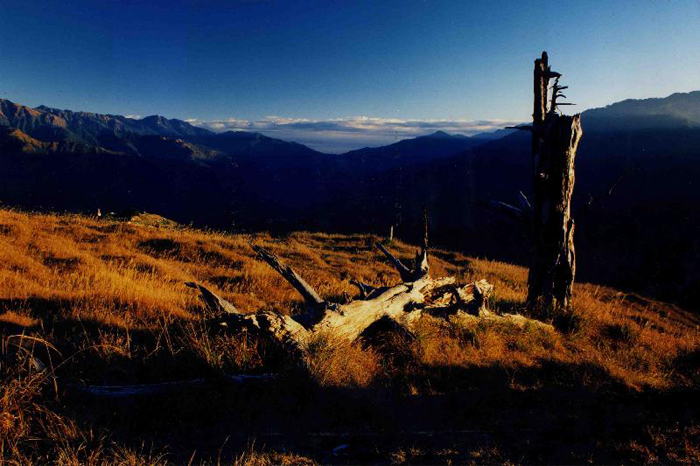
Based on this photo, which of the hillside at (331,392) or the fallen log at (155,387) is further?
the fallen log at (155,387)

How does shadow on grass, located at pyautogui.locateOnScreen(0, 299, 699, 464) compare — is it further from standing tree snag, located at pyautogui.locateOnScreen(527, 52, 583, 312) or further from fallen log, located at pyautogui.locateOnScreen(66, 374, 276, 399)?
standing tree snag, located at pyautogui.locateOnScreen(527, 52, 583, 312)

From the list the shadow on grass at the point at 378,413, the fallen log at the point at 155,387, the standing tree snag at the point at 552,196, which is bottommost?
the shadow on grass at the point at 378,413

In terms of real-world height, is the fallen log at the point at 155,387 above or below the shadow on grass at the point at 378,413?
above

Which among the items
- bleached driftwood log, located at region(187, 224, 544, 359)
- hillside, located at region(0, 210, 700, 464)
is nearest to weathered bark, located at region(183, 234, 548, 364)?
bleached driftwood log, located at region(187, 224, 544, 359)

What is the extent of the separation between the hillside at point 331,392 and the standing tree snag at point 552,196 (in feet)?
2.46

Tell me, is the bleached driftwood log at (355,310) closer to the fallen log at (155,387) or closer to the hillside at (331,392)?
the hillside at (331,392)

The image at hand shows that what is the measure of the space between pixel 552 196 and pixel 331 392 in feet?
20.7

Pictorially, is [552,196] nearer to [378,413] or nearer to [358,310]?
[358,310]

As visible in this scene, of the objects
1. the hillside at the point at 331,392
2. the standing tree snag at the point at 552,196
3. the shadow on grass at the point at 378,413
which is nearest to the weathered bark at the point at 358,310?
the hillside at the point at 331,392

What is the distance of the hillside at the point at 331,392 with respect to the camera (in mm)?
3004

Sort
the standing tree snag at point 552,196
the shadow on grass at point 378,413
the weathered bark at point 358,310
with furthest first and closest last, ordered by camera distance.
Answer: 1. the standing tree snag at point 552,196
2. the weathered bark at point 358,310
3. the shadow on grass at point 378,413

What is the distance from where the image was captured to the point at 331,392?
3.79 meters

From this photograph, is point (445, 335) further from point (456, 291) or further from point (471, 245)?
point (471, 245)

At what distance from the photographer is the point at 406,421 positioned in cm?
362
